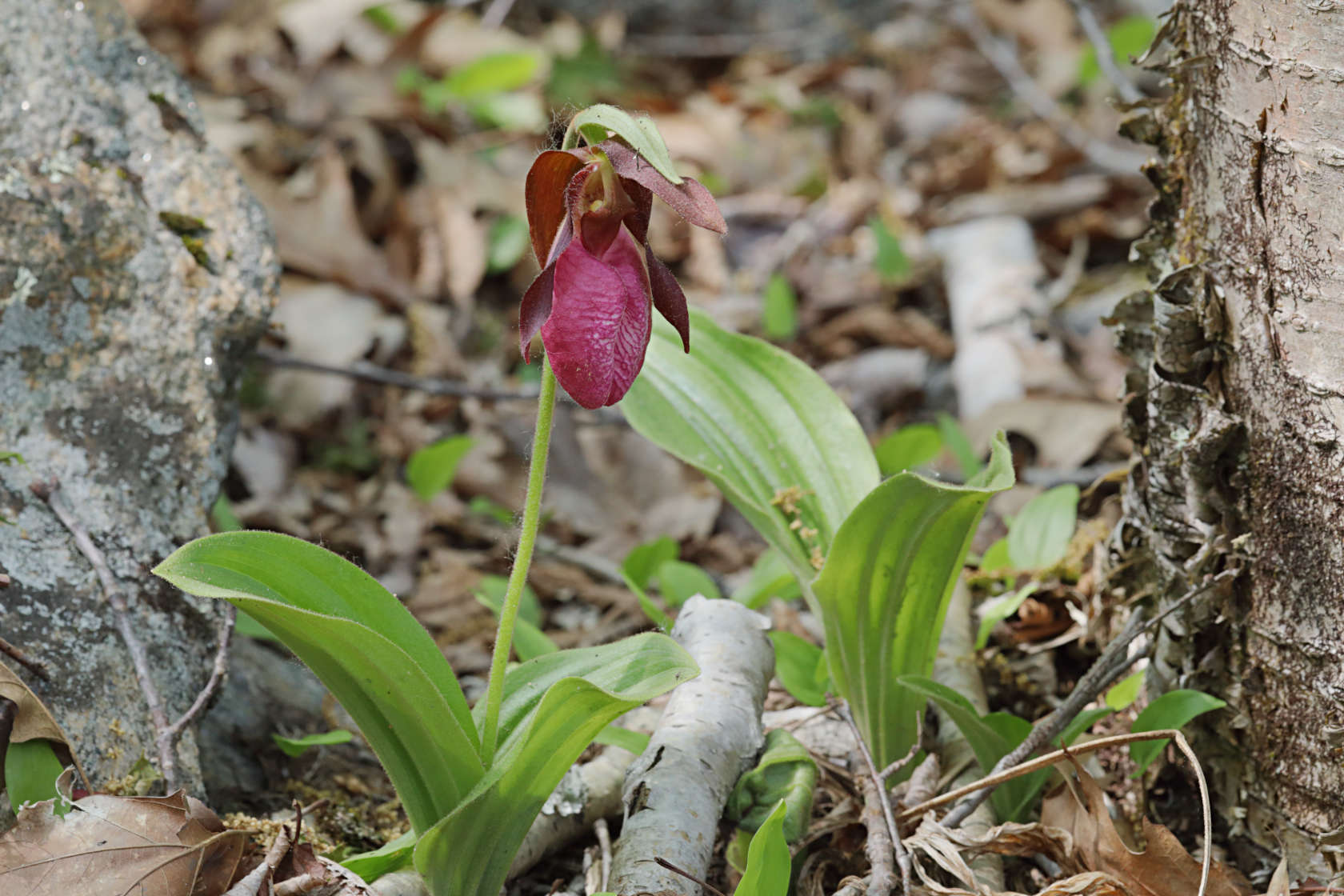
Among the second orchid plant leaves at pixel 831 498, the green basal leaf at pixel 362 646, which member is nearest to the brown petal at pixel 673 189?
the second orchid plant leaves at pixel 831 498

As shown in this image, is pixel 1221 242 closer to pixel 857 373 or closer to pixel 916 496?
pixel 916 496

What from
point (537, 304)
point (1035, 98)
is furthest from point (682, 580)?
point (1035, 98)

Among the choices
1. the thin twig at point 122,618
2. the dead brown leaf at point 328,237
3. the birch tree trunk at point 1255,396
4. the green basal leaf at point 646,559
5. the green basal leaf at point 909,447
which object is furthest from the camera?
the dead brown leaf at point 328,237

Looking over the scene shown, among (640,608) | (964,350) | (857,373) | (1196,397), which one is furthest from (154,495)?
(964,350)

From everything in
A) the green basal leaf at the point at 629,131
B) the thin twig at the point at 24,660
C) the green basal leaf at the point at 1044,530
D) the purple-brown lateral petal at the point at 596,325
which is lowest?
the green basal leaf at the point at 1044,530

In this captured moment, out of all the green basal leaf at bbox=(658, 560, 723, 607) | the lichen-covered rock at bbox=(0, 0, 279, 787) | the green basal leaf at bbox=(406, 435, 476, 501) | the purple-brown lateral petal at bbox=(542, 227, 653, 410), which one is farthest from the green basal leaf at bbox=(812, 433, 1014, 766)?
the green basal leaf at bbox=(406, 435, 476, 501)

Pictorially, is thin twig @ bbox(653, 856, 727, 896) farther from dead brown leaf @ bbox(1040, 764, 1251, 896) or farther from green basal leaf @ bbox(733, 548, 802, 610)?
green basal leaf @ bbox(733, 548, 802, 610)

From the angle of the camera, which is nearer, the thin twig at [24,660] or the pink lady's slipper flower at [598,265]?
the pink lady's slipper flower at [598,265]

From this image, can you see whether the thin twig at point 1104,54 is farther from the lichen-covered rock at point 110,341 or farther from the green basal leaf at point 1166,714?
the lichen-covered rock at point 110,341
